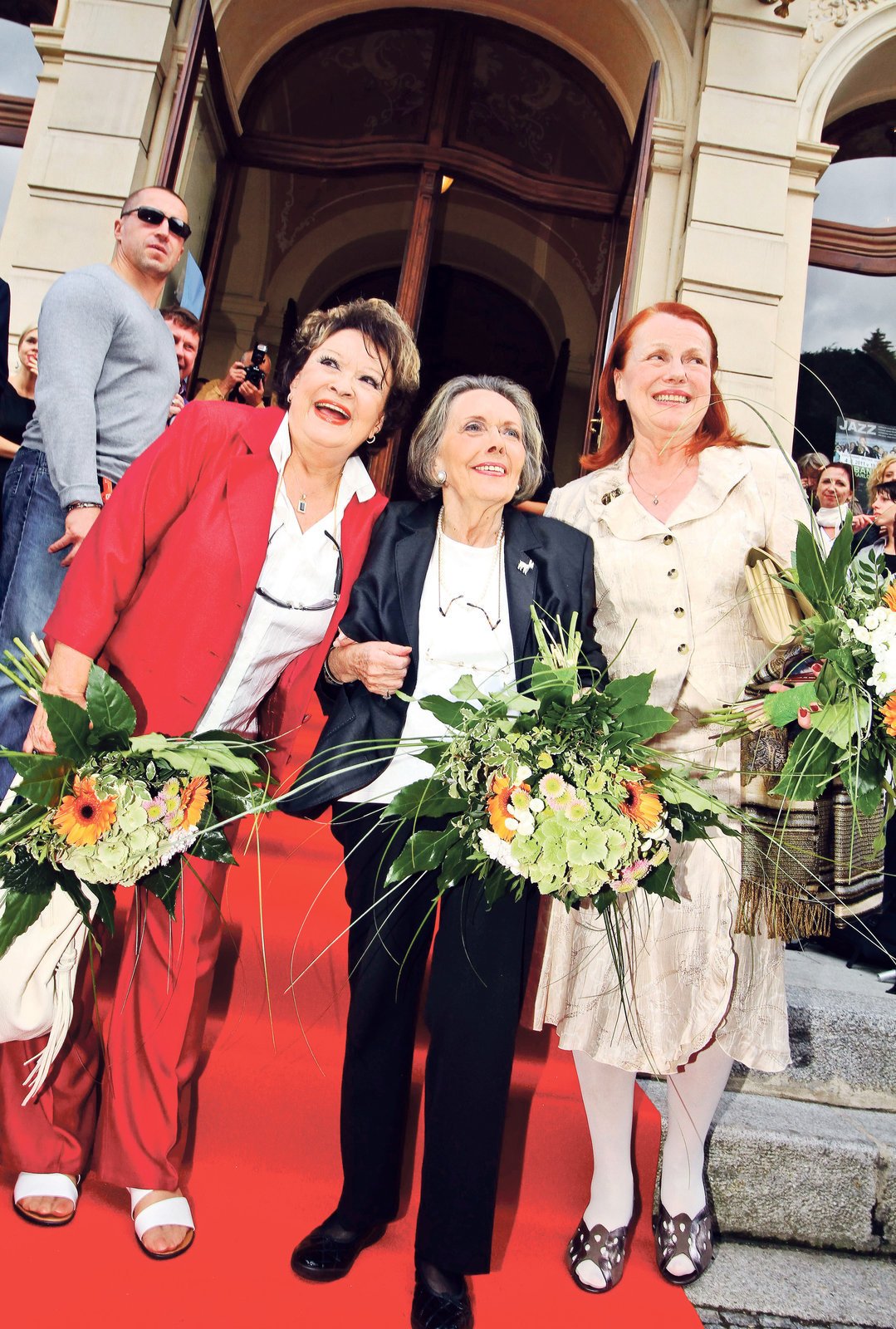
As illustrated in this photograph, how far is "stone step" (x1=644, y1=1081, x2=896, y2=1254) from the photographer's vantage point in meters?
2.50

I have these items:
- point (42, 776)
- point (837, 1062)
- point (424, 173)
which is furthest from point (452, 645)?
point (424, 173)

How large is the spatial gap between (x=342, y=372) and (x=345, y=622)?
0.57 metres

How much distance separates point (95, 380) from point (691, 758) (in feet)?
6.03

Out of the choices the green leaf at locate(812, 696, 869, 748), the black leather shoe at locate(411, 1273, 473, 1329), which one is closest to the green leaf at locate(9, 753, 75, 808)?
the black leather shoe at locate(411, 1273, 473, 1329)

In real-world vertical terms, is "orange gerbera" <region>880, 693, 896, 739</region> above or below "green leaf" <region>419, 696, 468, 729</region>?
above

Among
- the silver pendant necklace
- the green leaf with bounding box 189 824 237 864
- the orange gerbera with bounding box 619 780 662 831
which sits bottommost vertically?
the green leaf with bounding box 189 824 237 864

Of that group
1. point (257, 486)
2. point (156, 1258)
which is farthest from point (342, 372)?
point (156, 1258)

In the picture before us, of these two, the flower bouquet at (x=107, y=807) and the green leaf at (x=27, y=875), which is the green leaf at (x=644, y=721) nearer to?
the flower bouquet at (x=107, y=807)

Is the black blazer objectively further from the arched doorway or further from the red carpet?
the arched doorway

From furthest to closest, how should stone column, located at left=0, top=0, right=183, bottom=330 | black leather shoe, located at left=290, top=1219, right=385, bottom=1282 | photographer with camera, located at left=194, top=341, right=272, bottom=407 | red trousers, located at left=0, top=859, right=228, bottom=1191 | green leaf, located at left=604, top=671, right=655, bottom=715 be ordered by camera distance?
1. stone column, located at left=0, top=0, right=183, bottom=330
2. photographer with camera, located at left=194, top=341, right=272, bottom=407
3. red trousers, located at left=0, top=859, right=228, bottom=1191
4. black leather shoe, located at left=290, top=1219, right=385, bottom=1282
5. green leaf, located at left=604, top=671, right=655, bottom=715

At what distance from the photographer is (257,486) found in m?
2.04

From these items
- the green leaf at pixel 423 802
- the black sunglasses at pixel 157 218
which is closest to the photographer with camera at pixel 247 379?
the black sunglasses at pixel 157 218

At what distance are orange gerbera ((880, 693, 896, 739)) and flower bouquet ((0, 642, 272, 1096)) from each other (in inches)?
40.3

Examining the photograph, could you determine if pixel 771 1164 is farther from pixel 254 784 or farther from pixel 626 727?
pixel 254 784
